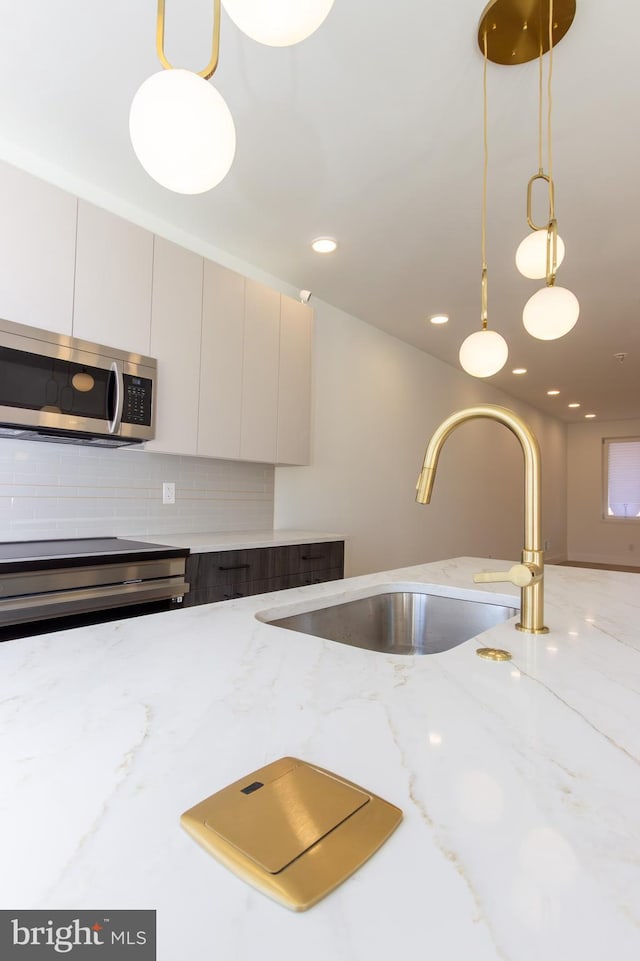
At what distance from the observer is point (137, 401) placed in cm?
240

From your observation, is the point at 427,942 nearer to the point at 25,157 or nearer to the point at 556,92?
the point at 556,92

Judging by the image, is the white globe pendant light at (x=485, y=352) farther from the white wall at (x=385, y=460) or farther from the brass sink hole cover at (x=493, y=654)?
the white wall at (x=385, y=460)

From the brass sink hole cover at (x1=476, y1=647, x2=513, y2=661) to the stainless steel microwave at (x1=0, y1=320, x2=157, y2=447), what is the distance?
6.13 ft

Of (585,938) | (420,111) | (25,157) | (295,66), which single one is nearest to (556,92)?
(420,111)

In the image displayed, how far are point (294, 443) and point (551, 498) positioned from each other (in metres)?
7.10

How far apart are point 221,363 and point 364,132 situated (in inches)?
49.9

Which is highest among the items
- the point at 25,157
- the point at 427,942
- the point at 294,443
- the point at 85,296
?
the point at 25,157

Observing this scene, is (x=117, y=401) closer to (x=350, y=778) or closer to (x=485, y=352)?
(x=485, y=352)

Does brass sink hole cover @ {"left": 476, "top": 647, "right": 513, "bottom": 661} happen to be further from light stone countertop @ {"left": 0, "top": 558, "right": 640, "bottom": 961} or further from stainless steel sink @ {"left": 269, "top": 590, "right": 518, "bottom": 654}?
stainless steel sink @ {"left": 269, "top": 590, "right": 518, "bottom": 654}

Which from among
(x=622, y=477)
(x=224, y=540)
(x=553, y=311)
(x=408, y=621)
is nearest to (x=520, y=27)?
(x=553, y=311)

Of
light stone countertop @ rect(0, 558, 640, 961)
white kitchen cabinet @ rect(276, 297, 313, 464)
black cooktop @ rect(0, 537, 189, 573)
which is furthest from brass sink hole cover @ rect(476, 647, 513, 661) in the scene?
white kitchen cabinet @ rect(276, 297, 313, 464)

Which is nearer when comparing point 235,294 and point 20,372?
point 20,372

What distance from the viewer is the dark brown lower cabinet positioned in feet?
8.13

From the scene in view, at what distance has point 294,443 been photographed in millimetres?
3350
